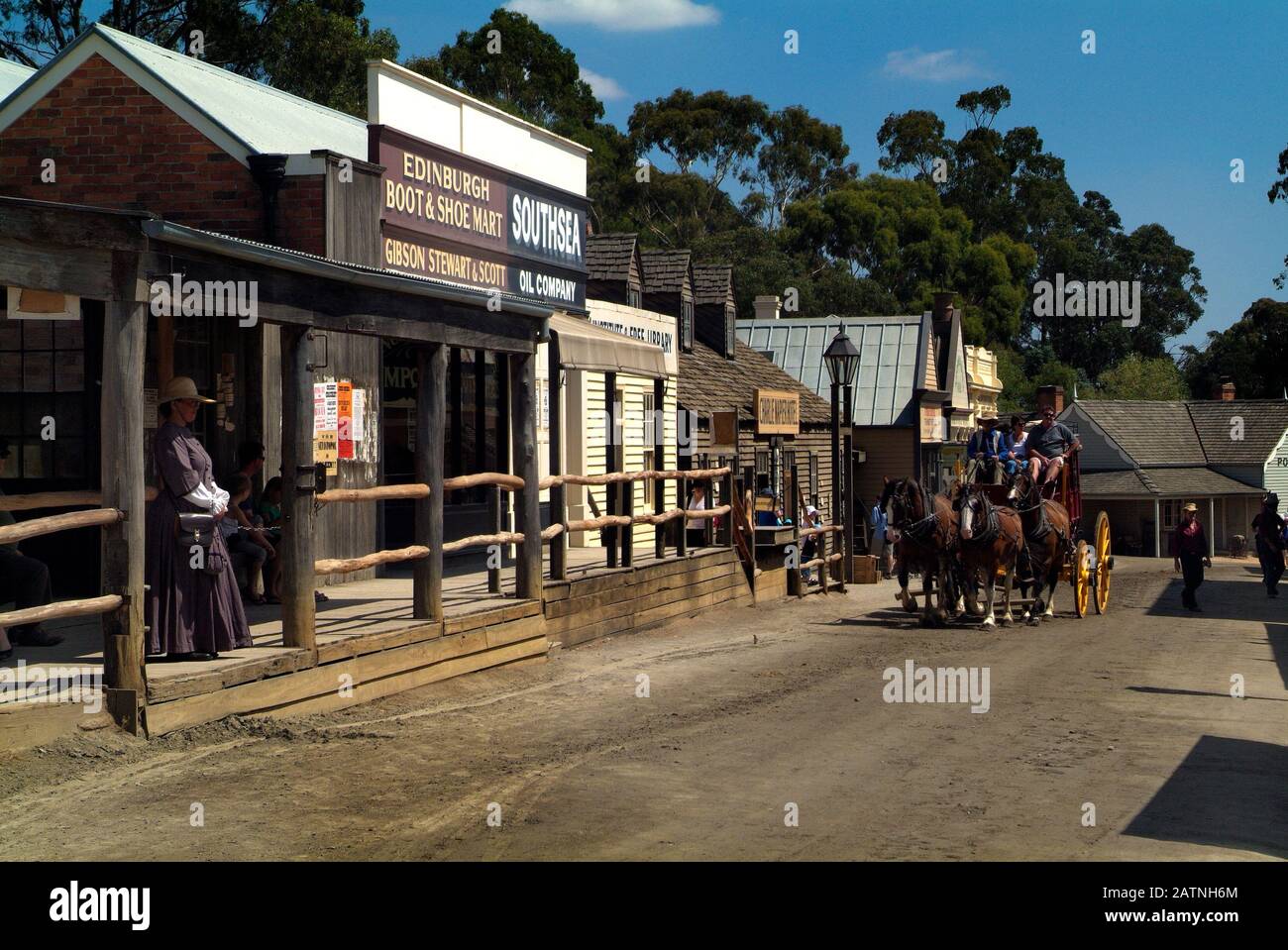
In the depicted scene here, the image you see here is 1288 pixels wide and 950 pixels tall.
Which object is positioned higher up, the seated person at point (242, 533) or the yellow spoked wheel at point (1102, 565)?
the seated person at point (242, 533)

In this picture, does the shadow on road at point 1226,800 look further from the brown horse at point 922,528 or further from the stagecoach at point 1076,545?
the stagecoach at point 1076,545

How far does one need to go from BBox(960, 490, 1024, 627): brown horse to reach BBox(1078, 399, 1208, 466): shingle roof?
42.7 meters

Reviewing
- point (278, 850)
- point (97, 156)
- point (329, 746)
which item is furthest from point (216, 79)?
point (278, 850)

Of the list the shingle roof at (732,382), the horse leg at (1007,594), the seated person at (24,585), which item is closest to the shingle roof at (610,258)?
the shingle roof at (732,382)

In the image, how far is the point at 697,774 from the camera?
361 inches

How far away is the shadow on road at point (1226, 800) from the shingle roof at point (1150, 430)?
1999 inches

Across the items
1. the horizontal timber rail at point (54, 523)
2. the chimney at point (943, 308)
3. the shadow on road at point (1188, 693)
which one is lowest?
the shadow on road at point (1188, 693)

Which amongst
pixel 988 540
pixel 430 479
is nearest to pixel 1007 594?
pixel 988 540

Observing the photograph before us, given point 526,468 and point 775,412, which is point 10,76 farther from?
point 775,412

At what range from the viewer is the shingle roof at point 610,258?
94.7 feet
